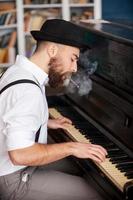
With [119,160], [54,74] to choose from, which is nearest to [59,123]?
[54,74]

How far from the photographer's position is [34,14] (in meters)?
4.67

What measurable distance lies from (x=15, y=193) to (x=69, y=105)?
0.92m

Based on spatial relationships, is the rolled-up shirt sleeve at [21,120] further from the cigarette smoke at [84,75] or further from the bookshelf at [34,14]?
the bookshelf at [34,14]

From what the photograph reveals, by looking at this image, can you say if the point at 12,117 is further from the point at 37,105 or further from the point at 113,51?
the point at 113,51

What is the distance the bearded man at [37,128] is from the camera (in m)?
1.68

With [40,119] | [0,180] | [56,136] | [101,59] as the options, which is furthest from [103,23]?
[0,180]

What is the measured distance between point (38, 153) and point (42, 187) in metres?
0.28

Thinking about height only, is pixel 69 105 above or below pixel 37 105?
below

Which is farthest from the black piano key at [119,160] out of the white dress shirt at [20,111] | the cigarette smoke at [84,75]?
the cigarette smoke at [84,75]

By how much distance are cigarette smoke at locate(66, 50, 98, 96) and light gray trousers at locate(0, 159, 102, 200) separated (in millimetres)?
686

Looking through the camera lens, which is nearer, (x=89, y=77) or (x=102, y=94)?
(x=102, y=94)

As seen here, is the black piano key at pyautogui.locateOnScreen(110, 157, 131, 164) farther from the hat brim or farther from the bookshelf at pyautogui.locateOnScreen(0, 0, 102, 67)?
the bookshelf at pyautogui.locateOnScreen(0, 0, 102, 67)

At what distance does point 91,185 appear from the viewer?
1.93m

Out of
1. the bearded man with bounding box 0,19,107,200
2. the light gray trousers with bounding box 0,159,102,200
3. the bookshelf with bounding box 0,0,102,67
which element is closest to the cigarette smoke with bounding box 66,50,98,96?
the bearded man with bounding box 0,19,107,200
